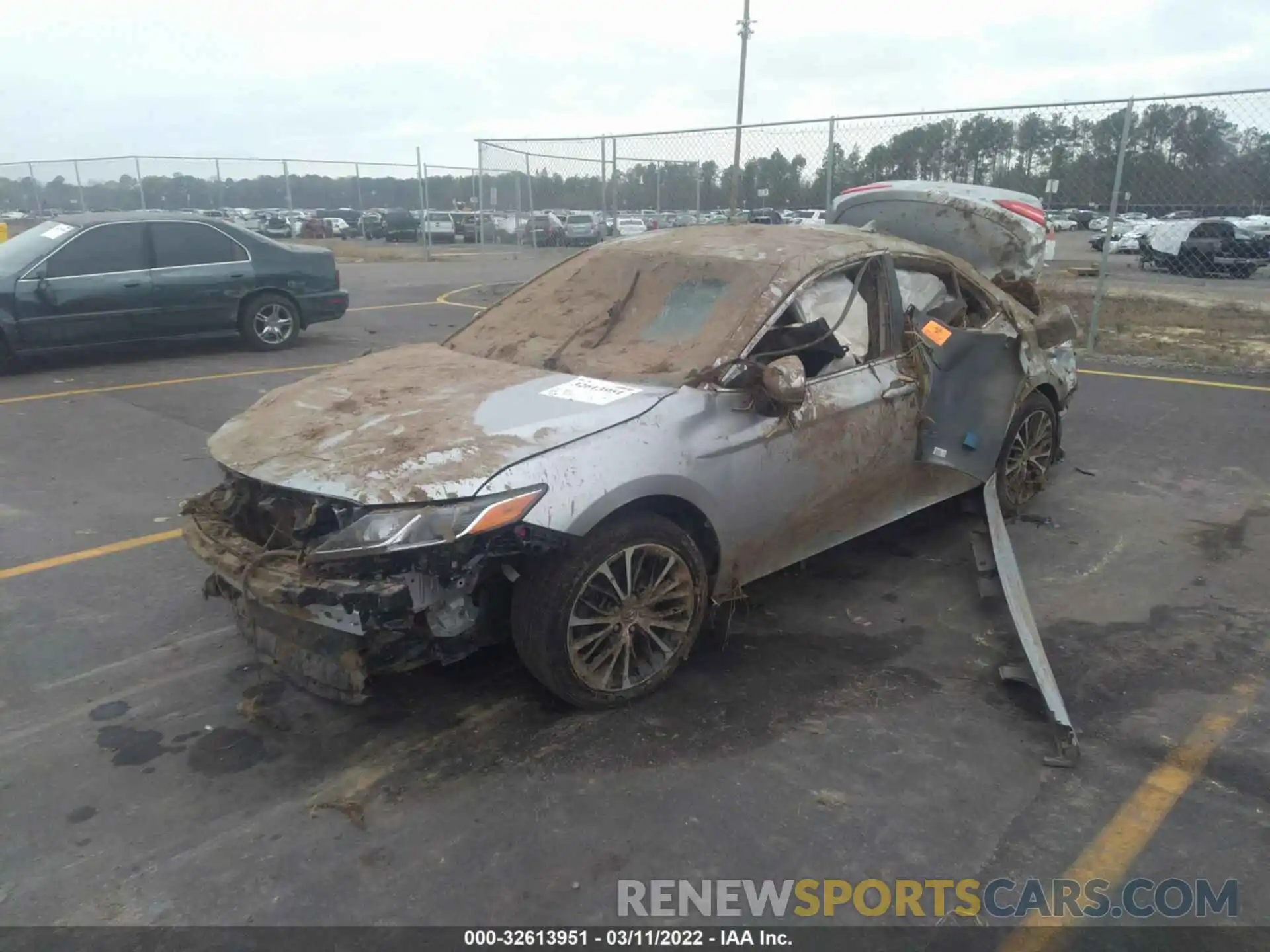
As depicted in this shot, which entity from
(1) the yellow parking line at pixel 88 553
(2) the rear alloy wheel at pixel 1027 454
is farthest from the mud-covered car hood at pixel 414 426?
(2) the rear alloy wheel at pixel 1027 454

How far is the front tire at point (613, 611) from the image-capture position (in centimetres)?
330

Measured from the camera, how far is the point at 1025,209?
7281 millimetres

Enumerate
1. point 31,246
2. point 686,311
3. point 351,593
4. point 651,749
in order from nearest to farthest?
point 351,593 < point 651,749 < point 686,311 < point 31,246

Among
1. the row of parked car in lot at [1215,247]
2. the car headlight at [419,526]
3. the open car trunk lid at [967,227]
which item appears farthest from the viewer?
the row of parked car in lot at [1215,247]

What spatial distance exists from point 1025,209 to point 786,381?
4.68 m

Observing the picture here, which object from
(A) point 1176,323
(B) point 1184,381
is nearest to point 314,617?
(B) point 1184,381

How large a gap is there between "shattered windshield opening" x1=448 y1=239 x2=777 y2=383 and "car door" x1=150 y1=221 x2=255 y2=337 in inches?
257

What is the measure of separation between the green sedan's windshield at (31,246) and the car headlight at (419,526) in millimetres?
8233

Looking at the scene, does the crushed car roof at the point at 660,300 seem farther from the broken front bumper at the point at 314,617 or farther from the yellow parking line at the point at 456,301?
the yellow parking line at the point at 456,301

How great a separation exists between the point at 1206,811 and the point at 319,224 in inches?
1445

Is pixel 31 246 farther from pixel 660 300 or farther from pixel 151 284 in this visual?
pixel 660 300

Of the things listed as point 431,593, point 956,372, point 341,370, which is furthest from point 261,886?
point 956,372

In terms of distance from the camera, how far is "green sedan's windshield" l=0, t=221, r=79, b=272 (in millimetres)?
9250

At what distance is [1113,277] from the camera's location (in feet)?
68.9
